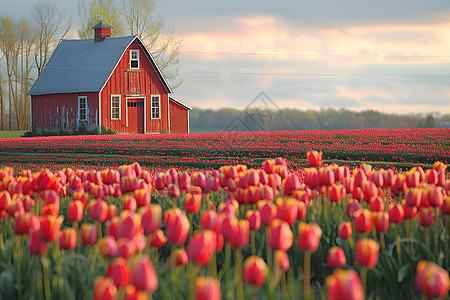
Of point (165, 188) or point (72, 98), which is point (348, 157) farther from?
point (72, 98)

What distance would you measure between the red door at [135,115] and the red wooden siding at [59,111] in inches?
87.7

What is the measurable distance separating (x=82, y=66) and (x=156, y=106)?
18.1 feet

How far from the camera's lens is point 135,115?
34.1 metres

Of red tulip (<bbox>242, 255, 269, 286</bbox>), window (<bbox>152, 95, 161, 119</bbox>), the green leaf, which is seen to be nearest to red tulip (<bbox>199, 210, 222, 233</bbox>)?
red tulip (<bbox>242, 255, 269, 286</bbox>)

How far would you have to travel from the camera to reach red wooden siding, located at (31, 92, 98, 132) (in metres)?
33.0

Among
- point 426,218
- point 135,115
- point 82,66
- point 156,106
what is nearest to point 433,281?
point 426,218

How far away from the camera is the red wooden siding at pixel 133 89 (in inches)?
1297

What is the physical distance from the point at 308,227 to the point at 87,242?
139 cm

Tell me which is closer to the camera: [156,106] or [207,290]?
[207,290]

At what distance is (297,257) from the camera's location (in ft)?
13.4

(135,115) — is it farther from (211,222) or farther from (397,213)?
(211,222)

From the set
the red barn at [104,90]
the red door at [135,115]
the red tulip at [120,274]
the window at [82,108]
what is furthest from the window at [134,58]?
the red tulip at [120,274]

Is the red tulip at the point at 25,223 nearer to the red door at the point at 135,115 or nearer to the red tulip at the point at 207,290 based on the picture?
the red tulip at the point at 207,290

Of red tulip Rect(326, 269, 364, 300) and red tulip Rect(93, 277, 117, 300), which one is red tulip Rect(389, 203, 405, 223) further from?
red tulip Rect(93, 277, 117, 300)
